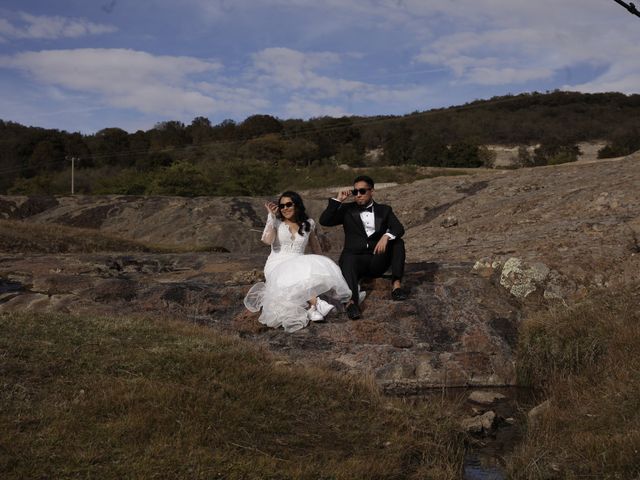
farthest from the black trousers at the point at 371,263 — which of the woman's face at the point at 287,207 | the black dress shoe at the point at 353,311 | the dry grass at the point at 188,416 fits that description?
the dry grass at the point at 188,416

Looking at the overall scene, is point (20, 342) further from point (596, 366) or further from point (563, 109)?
point (563, 109)

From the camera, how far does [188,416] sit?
4742 millimetres

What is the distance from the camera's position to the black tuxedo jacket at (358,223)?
8.36 metres

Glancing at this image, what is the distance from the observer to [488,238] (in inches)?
482

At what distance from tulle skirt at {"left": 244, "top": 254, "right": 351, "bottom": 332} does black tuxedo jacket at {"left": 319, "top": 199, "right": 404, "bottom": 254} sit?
483mm

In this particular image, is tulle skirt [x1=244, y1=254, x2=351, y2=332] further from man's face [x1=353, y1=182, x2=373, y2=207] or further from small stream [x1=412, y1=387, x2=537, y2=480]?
small stream [x1=412, y1=387, x2=537, y2=480]

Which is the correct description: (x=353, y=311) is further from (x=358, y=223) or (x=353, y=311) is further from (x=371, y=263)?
(x=358, y=223)

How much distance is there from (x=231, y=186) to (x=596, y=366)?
1175 inches

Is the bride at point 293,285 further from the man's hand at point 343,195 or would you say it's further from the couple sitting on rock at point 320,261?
the man's hand at point 343,195

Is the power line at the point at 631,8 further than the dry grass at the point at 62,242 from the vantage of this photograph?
No

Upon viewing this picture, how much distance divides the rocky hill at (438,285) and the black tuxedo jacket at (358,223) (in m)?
0.67

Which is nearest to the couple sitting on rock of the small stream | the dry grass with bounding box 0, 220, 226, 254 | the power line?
the small stream

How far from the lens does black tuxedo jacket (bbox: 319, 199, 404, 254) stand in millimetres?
8359

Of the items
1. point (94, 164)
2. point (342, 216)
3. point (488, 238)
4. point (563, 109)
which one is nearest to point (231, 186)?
→ point (488, 238)
